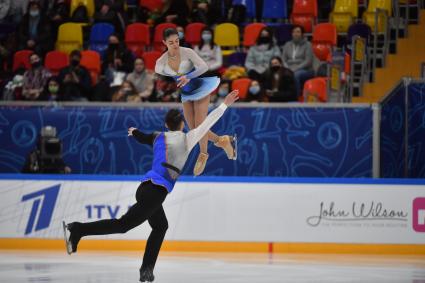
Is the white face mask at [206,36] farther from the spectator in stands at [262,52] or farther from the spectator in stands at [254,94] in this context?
the spectator in stands at [254,94]

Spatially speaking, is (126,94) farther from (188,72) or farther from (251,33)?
(188,72)

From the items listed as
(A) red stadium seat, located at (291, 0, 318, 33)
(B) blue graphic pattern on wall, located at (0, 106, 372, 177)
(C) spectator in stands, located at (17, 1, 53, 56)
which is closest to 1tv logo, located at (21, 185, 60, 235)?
(B) blue graphic pattern on wall, located at (0, 106, 372, 177)

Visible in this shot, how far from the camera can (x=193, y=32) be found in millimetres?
17531

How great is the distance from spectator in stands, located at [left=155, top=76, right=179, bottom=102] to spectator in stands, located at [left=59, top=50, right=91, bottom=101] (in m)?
1.29

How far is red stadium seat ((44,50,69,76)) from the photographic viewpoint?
59.0 feet

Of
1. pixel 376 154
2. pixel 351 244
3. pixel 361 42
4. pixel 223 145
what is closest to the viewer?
pixel 223 145

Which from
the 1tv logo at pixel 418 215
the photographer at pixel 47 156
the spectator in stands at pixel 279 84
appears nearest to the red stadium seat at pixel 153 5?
the spectator in stands at pixel 279 84

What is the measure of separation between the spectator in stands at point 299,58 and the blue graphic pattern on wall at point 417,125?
268 cm

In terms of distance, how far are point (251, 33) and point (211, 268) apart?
6.96 m

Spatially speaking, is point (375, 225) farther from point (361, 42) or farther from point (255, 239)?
point (361, 42)

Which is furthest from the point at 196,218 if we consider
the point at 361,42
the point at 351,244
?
the point at 361,42

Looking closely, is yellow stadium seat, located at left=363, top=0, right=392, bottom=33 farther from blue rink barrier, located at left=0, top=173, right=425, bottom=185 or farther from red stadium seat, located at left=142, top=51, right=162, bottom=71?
blue rink barrier, located at left=0, top=173, right=425, bottom=185

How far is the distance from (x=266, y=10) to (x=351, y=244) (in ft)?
19.7

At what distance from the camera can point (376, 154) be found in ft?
47.5
